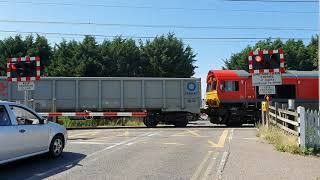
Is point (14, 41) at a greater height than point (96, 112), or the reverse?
point (14, 41)

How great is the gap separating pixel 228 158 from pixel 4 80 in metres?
20.4

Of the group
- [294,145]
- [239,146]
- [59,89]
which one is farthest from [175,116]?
[294,145]

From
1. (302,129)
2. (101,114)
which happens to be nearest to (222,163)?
(302,129)

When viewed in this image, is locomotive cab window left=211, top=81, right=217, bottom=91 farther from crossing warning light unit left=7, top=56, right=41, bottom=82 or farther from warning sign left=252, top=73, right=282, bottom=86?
crossing warning light unit left=7, top=56, right=41, bottom=82

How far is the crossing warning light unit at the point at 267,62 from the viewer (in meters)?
20.3

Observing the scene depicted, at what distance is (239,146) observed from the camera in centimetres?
1538

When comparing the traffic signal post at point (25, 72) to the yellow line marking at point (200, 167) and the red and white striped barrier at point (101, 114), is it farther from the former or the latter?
the yellow line marking at point (200, 167)

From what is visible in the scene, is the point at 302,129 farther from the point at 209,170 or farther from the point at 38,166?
the point at 38,166

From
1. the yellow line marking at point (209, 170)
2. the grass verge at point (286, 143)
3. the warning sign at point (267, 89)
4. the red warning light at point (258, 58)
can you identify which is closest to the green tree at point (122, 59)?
the warning sign at point (267, 89)

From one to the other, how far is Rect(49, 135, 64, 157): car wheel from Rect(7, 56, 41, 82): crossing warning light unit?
26.9ft

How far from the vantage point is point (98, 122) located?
101 ft

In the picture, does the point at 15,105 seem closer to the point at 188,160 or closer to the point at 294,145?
the point at 188,160

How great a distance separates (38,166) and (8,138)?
1178 mm

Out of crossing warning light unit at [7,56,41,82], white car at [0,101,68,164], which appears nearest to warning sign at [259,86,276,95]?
crossing warning light unit at [7,56,41,82]
